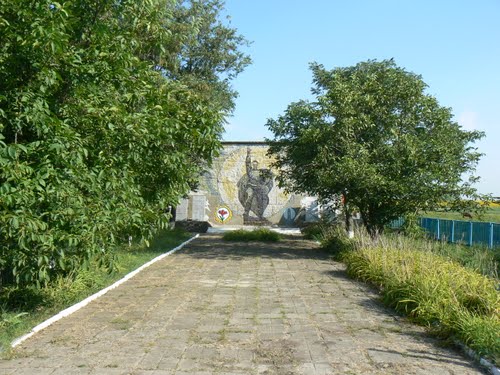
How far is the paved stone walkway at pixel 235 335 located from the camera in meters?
5.63

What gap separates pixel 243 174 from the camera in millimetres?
35750

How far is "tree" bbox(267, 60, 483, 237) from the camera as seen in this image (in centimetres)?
1480

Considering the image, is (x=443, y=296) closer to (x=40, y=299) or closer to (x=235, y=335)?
(x=235, y=335)

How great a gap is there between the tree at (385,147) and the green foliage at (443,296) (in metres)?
4.10

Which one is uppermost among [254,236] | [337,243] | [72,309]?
[337,243]

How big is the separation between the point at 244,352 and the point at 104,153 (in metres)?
3.22

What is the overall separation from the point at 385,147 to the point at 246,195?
2095 cm

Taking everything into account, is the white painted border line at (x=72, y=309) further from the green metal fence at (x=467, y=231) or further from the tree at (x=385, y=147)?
the green metal fence at (x=467, y=231)

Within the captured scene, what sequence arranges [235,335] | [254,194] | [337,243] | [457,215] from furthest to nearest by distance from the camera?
[254,194]
[457,215]
[337,243]
[235,335]

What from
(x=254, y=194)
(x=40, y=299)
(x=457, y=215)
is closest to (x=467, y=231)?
(x=457, y=215)

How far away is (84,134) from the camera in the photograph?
24.2 ft

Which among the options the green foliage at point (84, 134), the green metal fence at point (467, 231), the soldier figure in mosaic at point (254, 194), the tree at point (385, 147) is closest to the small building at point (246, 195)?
the soldier figure in mosaic at point (254, 194)

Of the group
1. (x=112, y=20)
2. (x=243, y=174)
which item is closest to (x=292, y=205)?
(x=243, y=174)

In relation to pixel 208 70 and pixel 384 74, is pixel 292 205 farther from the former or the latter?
pixel 384 74
